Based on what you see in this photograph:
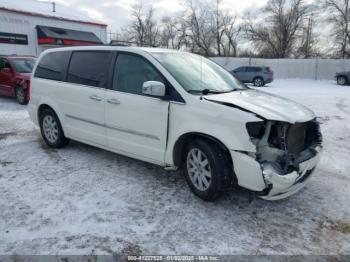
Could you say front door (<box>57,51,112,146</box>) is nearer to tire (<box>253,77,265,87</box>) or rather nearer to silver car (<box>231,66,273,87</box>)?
silver car (<box>231,66,273,87</box>)

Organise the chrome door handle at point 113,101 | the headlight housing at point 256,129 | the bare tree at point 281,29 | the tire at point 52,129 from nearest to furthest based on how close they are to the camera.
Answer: the headlight housing at point 256,129 → the chrome door handle at point 113,101 → the tire at point 52,129 → the bare tree at point 281,29

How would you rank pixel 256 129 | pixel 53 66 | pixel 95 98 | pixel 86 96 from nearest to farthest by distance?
pixel 256 129 → pixel 95 98 → pixel 86 96 → pixel 53 66

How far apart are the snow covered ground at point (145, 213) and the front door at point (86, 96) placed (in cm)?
52

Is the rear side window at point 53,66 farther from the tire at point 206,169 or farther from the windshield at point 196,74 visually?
the tire at point 206,169

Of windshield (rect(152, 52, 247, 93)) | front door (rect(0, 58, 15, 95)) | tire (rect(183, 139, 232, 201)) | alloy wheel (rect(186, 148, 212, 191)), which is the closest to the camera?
tire (rect(183, 139, 232, 201))

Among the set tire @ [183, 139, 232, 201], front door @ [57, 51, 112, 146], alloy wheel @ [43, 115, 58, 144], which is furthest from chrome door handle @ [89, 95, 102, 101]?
tire @ [183, 139, 232, 201]

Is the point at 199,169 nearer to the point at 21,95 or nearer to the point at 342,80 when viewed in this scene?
the point at 21,95

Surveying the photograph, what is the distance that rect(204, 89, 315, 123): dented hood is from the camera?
3613mm

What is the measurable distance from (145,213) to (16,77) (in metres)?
9.40

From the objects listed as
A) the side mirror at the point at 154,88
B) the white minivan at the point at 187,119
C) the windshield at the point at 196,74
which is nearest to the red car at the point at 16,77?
the white minivan at the point at 187,119

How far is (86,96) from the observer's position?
5.08 metres

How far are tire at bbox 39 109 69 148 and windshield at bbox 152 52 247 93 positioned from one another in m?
2.40

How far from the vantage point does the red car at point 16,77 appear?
11.0 meters

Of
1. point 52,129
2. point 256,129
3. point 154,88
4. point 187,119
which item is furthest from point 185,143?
point 52,129
